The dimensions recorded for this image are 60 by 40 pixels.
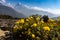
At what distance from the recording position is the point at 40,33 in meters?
6.48

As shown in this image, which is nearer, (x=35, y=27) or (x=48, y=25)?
(x=35, y=27)

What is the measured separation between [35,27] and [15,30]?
2.28ft

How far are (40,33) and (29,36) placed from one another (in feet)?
1.10

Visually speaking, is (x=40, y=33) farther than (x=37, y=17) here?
No

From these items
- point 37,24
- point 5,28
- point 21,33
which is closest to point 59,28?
point 37,24

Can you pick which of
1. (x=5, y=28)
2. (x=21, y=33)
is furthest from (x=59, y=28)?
(x=5, y=28)

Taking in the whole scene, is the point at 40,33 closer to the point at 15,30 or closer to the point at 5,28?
the point at 15,30

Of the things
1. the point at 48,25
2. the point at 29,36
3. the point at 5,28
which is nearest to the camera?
the point at 29,36

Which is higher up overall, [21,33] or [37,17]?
[37,17]

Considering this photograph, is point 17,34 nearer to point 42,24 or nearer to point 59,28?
point 42,24

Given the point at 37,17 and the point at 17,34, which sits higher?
the point at 37,17

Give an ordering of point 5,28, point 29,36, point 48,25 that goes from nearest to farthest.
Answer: point 29,36, point 48,25, point 5,28

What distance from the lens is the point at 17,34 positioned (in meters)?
6.77

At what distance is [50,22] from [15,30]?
4.11ft
